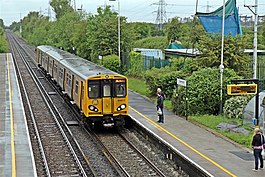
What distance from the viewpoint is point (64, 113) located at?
89.6 ft

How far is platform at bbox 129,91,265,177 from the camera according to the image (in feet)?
50.0

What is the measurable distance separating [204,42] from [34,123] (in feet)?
33.2

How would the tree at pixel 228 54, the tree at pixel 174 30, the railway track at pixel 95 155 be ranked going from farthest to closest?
the tree at pixel 174 30, the tree at pixel 228 54, the railway track at pixel 95 155

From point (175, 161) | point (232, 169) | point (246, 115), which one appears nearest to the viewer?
point (232, 169)

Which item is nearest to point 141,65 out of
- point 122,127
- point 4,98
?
point 4,98

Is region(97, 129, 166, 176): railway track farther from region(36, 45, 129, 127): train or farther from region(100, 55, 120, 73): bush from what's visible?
region(100, 55, 120, 73): bush

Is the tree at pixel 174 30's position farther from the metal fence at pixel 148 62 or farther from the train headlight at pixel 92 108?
the train headlight at pixel 92 108

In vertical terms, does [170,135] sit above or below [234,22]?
below

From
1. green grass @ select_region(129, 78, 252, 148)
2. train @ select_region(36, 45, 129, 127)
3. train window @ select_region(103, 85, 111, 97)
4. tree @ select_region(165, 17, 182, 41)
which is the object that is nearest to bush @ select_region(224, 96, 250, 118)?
green grass @ select_region(129, 78, 252, 148)

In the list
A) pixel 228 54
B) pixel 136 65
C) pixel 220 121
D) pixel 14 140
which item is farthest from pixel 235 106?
pixel 136 65

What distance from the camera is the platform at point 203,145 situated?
1523 centimetres

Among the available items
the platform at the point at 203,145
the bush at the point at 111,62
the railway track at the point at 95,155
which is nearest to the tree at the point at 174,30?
the bush at the point at 111,62

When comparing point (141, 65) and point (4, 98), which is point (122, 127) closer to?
point (4, 98)

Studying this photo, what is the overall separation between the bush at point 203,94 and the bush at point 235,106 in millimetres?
1016
